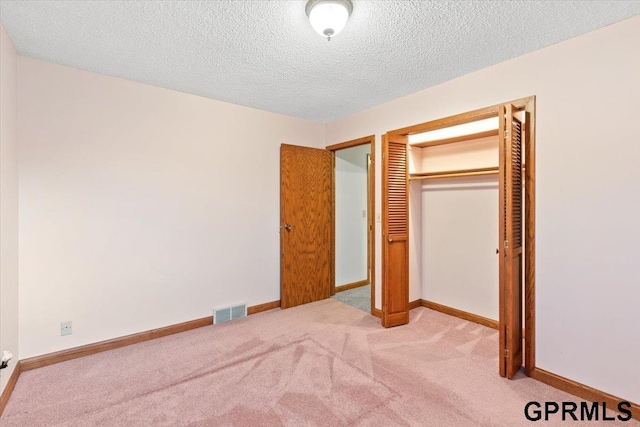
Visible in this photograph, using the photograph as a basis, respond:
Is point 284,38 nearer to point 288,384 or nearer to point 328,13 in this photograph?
point 328,13

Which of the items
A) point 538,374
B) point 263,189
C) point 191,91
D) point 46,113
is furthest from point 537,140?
point 46,113

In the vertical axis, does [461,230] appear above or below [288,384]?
above

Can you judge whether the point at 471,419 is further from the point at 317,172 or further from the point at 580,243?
the point at 317,172

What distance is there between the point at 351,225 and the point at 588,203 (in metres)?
3.01

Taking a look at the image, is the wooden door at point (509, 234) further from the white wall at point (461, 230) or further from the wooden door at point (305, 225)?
the wooden door at point (305, 225)

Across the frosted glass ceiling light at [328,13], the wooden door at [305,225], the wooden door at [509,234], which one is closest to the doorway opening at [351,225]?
the wooden door at [305,225]

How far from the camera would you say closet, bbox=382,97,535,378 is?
2230 mm

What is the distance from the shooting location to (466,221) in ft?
11.2

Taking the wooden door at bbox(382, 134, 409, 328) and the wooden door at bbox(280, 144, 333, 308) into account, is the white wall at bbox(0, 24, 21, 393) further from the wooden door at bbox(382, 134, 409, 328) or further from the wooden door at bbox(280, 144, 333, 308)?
the wooden door at bbox(382, 134, 409, 328)

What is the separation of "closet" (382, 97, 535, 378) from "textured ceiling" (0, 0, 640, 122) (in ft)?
1.72

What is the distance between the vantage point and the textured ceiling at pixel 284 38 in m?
1.81

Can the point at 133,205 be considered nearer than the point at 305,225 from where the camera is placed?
Yes

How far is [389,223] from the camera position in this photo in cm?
321

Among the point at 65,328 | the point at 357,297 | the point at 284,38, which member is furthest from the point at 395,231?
the point at 65,328
